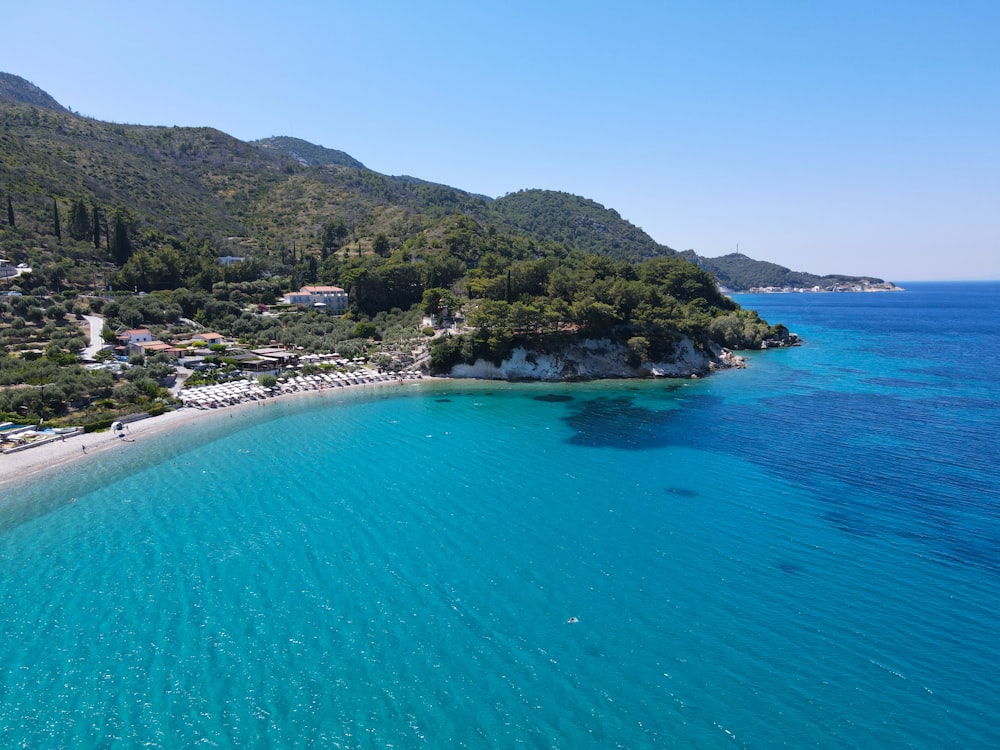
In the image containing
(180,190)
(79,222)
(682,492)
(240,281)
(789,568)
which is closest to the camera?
(789,568)

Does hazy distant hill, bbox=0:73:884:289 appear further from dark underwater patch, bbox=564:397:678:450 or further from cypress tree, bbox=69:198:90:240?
dark underwater patch, bbox=564:397:678:450

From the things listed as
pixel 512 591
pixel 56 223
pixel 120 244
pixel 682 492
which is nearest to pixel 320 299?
pixel 120 244

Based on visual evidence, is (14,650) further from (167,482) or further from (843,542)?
(843,542)

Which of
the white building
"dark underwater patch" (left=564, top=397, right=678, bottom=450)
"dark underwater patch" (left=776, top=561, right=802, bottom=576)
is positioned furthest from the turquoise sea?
the white building

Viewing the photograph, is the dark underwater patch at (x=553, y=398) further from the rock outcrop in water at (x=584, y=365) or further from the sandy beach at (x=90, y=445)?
the sandy beach at (x=90, y=445)

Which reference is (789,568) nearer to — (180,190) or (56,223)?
(56,223)

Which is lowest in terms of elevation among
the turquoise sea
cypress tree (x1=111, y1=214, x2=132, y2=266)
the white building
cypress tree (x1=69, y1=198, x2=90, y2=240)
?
the turquoise sea
